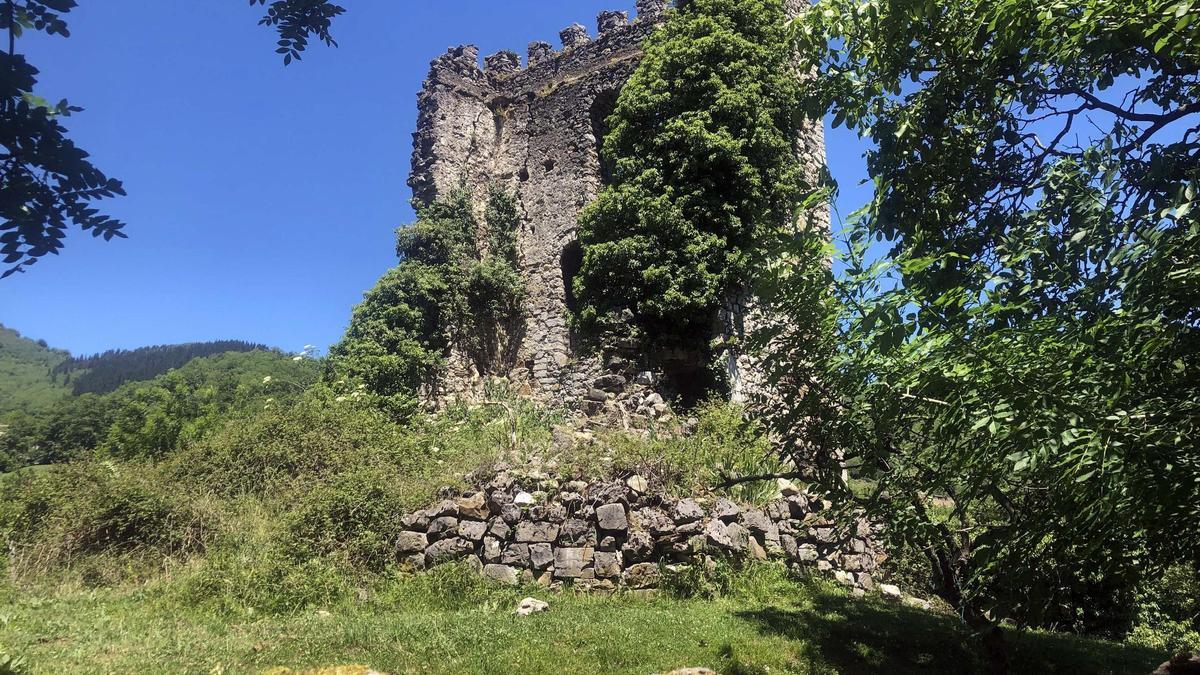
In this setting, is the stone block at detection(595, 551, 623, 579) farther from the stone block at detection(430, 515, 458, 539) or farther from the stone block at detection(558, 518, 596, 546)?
the stone block at detection(430, 515, 458, 539)

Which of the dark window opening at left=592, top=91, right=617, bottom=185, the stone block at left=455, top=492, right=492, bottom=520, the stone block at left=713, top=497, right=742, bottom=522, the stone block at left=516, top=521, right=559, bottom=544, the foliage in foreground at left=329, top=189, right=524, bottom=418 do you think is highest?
the dark window opening at left=592, top=91, right=617, bottom=185

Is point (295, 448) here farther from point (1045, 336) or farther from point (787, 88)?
point (787, 88)

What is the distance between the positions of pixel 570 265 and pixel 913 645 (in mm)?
10388

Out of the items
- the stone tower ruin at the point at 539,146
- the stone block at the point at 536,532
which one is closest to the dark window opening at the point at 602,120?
the stone tower ruin at the point at 539,146

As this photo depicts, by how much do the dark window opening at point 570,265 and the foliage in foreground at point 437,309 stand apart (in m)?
1.03

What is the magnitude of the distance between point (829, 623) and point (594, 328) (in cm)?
670

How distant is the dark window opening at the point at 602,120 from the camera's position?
580 inches

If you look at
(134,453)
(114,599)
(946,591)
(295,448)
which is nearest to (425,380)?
(295,448)

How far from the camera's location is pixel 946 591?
534 cm

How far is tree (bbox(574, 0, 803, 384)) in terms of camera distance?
37.2 ft

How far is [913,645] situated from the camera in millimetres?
5992

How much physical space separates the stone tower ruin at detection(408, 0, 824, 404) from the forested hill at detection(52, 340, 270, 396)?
29157 mm

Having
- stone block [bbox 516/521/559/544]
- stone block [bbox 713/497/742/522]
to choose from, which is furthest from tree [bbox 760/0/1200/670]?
stone block [bbox 516/521/559/544]

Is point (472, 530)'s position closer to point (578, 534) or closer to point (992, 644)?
point (578, 534)
